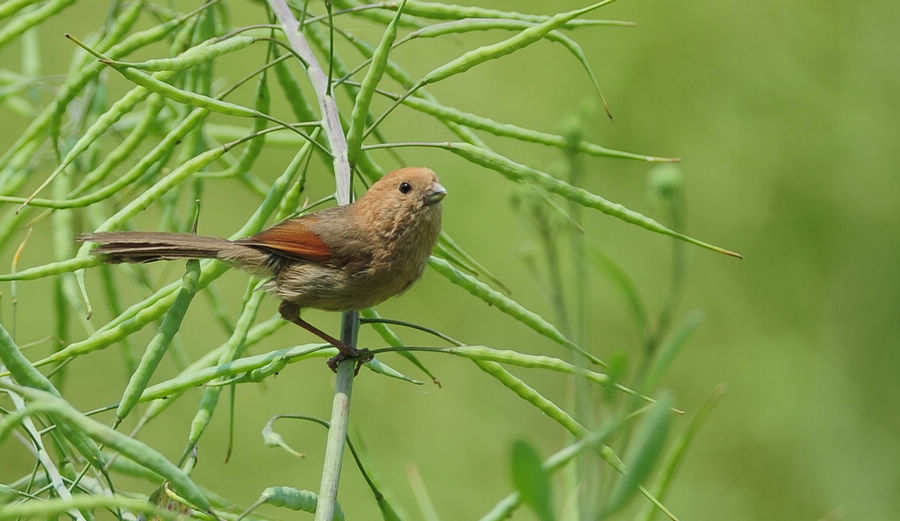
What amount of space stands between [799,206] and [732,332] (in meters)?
0.76

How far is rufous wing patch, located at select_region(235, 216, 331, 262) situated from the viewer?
8.86ft

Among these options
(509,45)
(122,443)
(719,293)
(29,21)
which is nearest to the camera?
(122,443)

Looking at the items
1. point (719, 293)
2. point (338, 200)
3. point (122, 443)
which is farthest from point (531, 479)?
point (719, 293)

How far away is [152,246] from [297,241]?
0.50 meters

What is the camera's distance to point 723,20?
586 cm

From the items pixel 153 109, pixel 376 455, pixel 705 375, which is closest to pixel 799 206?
pixel 705 375

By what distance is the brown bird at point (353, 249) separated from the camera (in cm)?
263

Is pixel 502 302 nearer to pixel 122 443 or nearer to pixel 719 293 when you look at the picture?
pixel 122 443

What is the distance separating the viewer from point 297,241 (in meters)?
2.76

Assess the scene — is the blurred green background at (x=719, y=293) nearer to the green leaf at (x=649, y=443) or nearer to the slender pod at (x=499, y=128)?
the slender pod at (x=499, y=128)

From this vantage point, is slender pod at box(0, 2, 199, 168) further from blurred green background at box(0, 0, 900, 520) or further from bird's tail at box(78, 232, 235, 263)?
blurred green background at box(0, 0, 900, 520)

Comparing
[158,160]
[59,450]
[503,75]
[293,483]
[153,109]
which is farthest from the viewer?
[503,75]

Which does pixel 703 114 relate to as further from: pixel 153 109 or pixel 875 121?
pixel 153 109

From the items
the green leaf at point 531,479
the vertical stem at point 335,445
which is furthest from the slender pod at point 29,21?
the green leaf at point 531,479
